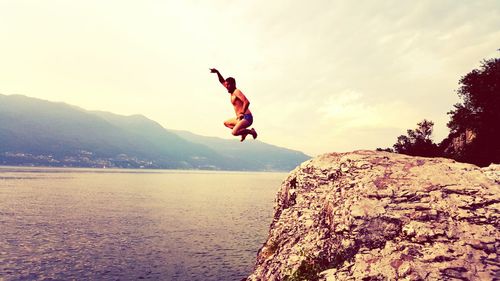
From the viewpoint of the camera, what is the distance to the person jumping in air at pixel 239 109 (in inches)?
512

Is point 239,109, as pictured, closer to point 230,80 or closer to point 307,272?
point 230,80

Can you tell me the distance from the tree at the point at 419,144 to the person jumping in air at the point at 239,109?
2069 inches

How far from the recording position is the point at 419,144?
63.0 metres

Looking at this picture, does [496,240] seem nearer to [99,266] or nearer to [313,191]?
[313,191]

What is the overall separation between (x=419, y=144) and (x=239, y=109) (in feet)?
194

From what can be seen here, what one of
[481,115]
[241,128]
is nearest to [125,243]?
[241,128]

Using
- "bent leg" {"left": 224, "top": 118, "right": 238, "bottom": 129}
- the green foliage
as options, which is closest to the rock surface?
the green foliage

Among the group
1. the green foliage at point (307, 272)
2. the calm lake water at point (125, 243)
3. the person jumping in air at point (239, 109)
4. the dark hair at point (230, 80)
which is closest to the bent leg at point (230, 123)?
the person jumping in air at point (239, 109)

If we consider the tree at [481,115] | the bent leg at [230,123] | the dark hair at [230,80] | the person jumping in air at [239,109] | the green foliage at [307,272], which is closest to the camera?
the green foliage at [307,272]

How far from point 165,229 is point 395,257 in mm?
51395

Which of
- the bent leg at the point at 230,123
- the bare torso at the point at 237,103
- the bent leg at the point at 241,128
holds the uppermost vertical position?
the bare torso at the point at 237,103

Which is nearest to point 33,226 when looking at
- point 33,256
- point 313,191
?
point 33,256

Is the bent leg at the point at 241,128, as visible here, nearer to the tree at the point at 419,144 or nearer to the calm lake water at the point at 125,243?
the calm lake water at the point at 125,243

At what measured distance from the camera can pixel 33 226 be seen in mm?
54375
